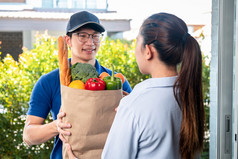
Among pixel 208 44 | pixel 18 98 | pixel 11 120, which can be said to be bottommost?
pixel 11 120

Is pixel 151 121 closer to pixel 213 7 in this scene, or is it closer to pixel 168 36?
pixel 168 36

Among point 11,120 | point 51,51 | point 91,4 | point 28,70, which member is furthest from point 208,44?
point 91,4

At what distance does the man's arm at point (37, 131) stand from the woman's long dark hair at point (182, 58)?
61 cm

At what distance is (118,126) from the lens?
1.11 m

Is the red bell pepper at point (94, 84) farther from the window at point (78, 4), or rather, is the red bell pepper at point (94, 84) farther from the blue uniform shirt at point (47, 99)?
the window at point (78, 4)

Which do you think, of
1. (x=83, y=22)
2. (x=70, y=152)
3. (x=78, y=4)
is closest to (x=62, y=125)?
(x=70, y=152)

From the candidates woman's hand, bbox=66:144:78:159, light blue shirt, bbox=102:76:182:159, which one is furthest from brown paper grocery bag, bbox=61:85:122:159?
light blue shirt, bbox=102:76:182:159

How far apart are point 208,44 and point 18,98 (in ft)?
7.88

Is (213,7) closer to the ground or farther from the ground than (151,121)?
farther from the ground

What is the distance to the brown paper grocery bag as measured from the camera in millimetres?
1250

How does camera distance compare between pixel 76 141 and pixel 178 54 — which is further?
pixel 76 141

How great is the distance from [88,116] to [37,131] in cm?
40

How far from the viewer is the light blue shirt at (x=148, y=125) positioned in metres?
1.08

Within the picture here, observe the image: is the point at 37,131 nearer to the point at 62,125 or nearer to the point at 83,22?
the point at 62,125
